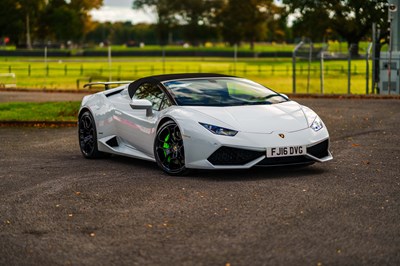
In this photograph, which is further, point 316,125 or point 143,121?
point 143,121

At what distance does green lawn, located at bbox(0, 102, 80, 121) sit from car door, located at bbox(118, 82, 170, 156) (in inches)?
297

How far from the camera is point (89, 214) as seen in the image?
26.1 ft

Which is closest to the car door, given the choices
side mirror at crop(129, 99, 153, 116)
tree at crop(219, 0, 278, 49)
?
side mirror at crop(129, 99, 153, 116)

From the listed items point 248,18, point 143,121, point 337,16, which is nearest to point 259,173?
point 143,121

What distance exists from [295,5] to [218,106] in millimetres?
57923

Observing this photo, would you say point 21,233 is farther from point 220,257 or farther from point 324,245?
point 324,245

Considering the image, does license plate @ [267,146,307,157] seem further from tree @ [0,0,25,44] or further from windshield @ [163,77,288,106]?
tree @ [0,0,25,44]

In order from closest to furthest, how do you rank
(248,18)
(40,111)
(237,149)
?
(237,149)
(40,111)
(248,18)

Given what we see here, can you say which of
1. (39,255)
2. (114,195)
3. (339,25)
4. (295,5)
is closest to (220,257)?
(39,255)

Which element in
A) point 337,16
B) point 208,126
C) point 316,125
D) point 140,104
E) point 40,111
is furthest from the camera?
point 337,16

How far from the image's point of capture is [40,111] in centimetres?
2203

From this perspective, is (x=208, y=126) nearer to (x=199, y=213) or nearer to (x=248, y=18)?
(x=199, y=213)

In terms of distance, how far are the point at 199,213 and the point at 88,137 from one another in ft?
16.8

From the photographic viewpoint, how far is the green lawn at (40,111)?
19.9m
